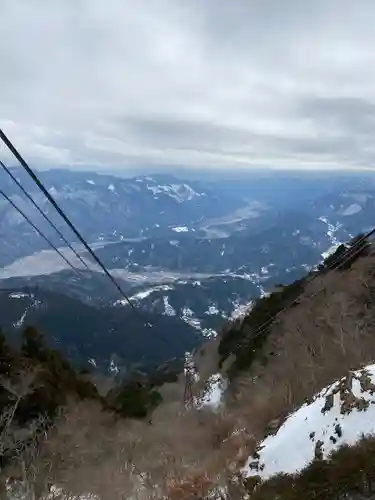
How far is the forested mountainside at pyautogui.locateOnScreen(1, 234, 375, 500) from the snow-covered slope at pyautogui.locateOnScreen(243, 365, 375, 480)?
28 millimetres

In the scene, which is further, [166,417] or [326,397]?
[166,417]

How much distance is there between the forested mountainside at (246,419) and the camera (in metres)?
9.73

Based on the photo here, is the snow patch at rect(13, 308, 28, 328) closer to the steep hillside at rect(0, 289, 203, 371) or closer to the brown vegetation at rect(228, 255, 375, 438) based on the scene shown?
the steep hillside at rect(0, 289, 203, 371)

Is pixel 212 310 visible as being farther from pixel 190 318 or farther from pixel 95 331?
pixel 95 331

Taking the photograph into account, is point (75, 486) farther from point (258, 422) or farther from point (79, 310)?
point (79, 310)

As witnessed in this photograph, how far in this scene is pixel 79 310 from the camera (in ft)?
420

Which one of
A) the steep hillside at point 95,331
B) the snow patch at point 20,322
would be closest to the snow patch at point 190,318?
the steep hillside at point 95,331

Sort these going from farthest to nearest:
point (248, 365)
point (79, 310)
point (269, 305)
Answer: point (79, 310) < point (269, 305) < point (248, 365)

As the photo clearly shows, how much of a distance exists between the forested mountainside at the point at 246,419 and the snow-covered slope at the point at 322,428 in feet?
0.09

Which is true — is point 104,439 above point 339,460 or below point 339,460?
below

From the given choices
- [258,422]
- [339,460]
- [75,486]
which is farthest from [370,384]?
[75,486]

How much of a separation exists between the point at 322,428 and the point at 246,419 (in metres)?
8.98

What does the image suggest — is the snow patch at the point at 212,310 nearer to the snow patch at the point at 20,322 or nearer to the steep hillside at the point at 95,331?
the steep hillside at the point at 95,331

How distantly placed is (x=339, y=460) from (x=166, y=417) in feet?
69.8
